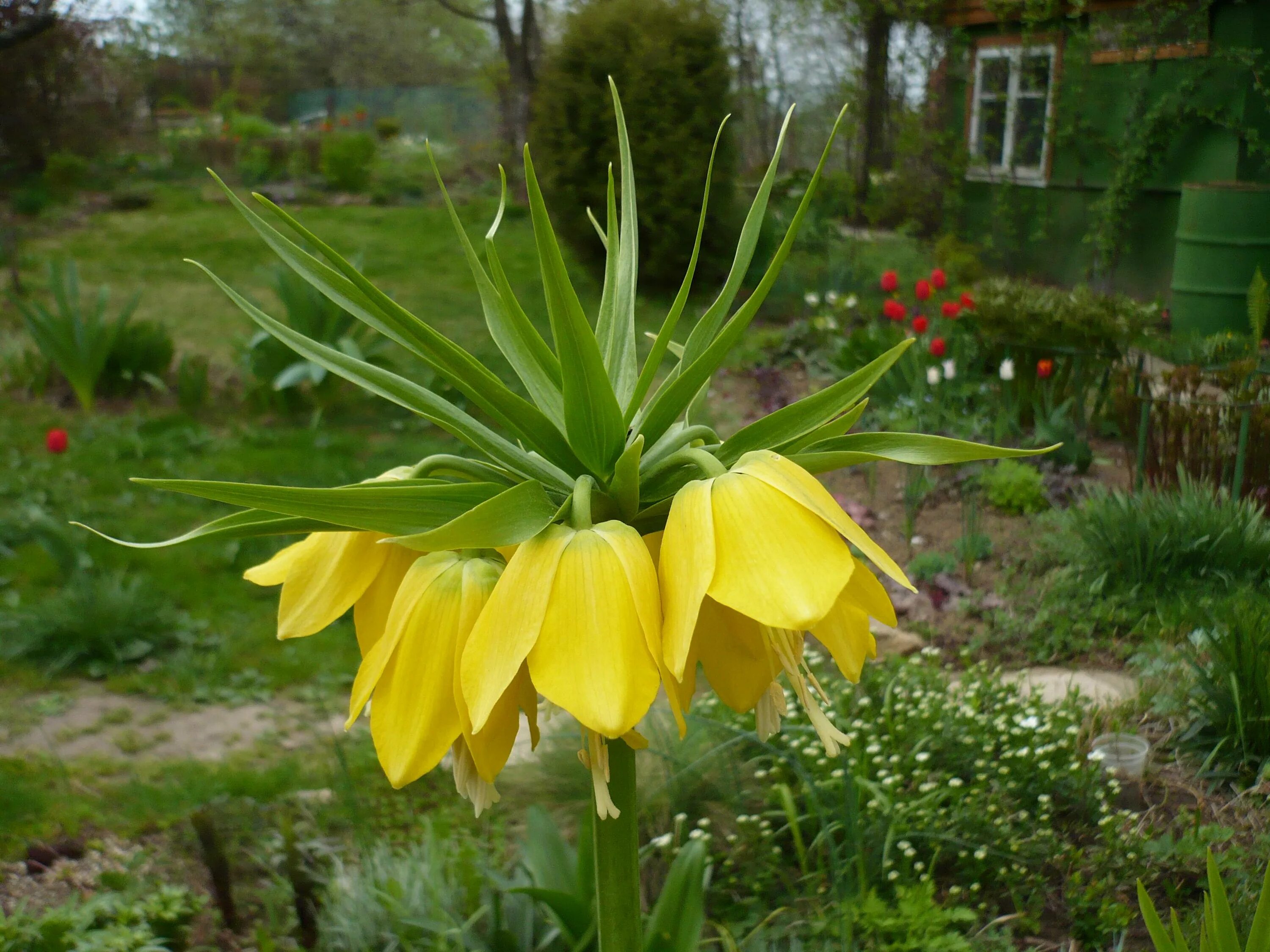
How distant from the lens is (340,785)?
255cm

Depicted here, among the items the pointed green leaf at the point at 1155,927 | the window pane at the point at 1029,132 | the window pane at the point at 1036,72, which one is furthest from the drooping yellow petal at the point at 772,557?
the window pane at the point at 1029,132

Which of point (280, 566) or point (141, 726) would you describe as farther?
point (141, 726)

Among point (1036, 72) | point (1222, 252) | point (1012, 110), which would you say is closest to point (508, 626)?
point (1222, 252)

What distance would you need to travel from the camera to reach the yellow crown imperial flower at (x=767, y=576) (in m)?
0.64

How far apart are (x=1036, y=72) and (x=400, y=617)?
981 centimetres

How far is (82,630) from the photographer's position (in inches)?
143

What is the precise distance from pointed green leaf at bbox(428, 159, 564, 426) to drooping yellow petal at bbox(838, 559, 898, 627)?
0.23 meters

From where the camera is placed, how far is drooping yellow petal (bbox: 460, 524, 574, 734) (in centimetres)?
64

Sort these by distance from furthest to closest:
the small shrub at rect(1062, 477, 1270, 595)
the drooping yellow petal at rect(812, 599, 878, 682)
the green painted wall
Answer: the green painted wall
the small shrub at rect(1062, 477, 1270, 595)
the drooping yellow petal at rect(812, 599, 878, 682)

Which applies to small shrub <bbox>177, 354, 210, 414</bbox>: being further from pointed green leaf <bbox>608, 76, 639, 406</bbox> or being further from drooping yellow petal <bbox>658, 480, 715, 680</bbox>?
drooping yellow petal <bbox>658, 480, 715, 680</bbox>

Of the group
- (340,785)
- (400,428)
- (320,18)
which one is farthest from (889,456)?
(320,18)

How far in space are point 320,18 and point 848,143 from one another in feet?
59.6

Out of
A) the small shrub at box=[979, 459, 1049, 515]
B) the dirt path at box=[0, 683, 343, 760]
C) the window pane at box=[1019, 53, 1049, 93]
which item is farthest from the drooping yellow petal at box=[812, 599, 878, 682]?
the window pane at box=[1019, 53, 1049, 93]

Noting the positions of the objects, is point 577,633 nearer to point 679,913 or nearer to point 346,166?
point 679,913
